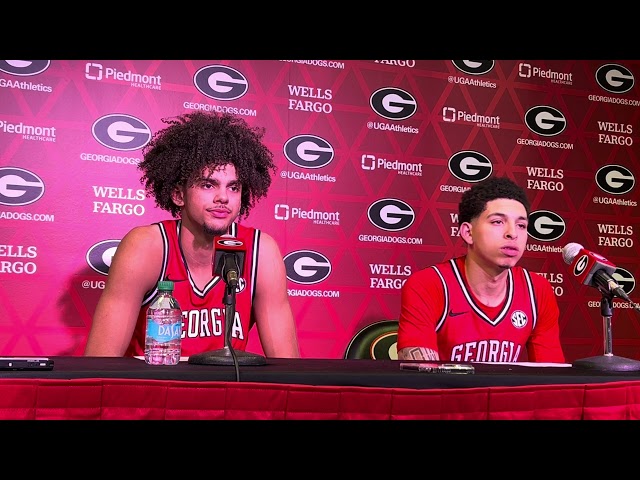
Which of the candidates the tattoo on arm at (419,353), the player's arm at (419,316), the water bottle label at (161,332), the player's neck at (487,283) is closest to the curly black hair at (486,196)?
the player's neck at (487,283)

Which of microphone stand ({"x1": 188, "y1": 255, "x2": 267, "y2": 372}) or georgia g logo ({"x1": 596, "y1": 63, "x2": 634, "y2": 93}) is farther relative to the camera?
georgia g logo ({"x1": 596, "y1": 63, "x2": 634, "y2": 93})

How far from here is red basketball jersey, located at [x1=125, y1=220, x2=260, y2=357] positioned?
2578 millimetres

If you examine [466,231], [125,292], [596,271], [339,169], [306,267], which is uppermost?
Result: [339,169]

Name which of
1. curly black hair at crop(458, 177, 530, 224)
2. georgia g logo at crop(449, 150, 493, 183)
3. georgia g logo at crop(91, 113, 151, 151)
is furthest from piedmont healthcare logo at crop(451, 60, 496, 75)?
georgia g logo at crop(91, 113, 151, 151)

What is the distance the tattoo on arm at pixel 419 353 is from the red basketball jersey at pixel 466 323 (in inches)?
2.1

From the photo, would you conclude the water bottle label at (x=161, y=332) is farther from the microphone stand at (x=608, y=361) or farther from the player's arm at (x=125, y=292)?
the microphone stand at (x=608, y=361)

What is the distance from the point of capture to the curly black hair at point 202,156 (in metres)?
2.92

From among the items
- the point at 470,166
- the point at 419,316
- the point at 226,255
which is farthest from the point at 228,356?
the point at 470,166

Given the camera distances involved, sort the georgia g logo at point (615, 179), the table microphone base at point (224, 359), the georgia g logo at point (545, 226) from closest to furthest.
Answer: the table microphone base at point (224, 359) → the georgia g logo at point (545, 226) → the georgia g logo at point (615, 179)

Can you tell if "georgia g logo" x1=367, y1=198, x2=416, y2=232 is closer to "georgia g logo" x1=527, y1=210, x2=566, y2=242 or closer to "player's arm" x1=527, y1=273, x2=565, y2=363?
"georgia g logo" x1=527, y1=210, x2=566, y2=242

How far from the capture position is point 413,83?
4180 millimetres

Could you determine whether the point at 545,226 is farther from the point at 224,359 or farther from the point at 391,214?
the point at 224,359

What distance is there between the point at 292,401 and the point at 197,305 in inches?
50.4

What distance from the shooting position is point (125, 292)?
8.54ft
